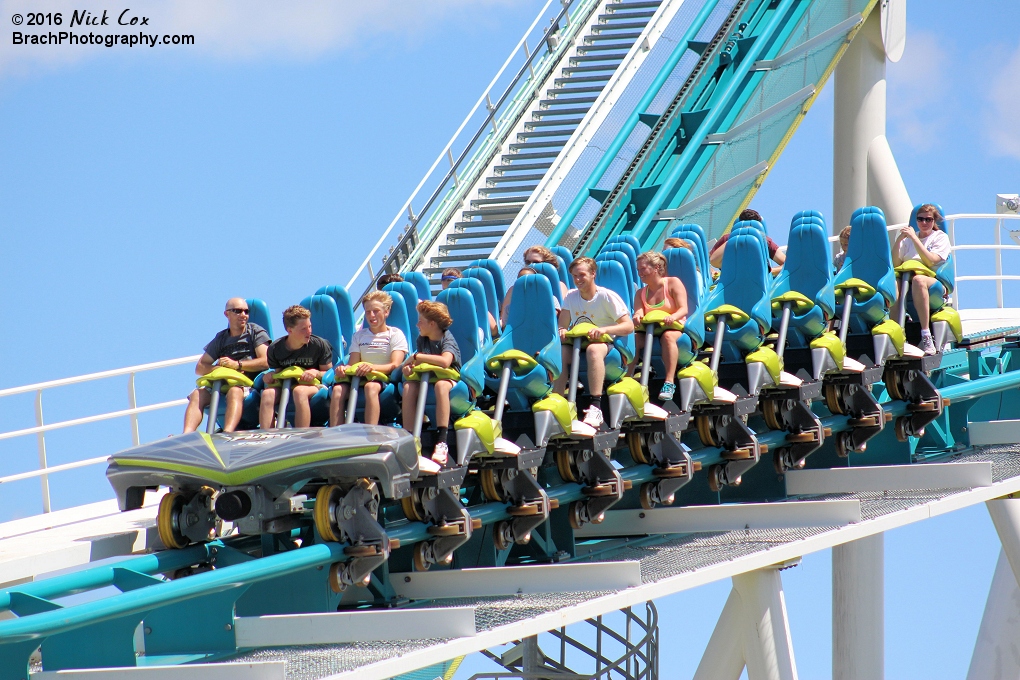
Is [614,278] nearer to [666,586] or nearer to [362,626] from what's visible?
[666,586]

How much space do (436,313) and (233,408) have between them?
1.12 m

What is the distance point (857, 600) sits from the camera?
12.1 meters

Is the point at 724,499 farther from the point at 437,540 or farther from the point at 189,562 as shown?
the point at 189,562

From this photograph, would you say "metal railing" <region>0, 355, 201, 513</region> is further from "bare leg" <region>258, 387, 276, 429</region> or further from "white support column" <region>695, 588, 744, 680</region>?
"white support column" <region>695, 588, 744, 680</region>

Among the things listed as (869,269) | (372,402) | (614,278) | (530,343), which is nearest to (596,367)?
(530,343)

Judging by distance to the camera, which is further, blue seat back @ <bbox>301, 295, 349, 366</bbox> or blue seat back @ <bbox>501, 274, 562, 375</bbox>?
blue seat back @ <bbox>301, 295, 349, 366</bbox>

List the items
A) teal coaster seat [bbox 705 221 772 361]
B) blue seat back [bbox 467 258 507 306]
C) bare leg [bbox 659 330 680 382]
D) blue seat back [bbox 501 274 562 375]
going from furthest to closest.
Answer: blue seat back [bbox 467 258 507 306], teal coaster seat [bbox 705 221 772 361], bare leg [bbox 659 330 680 382], blue seat back [bbox 501 274 562 375]

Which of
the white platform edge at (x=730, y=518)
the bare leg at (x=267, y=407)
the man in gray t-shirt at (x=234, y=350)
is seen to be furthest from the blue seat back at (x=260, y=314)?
the white platform edge at (x=730, y=518)

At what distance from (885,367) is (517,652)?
510 centimetres

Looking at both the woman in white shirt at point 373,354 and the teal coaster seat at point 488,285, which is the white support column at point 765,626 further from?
the woman in white shirt at point 373,354

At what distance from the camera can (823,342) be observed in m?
8.09

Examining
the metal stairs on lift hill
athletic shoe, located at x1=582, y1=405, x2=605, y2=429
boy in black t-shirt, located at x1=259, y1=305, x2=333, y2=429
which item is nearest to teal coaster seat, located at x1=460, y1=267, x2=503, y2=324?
athletic shoe, located at x1=582, y1=405, x2=605, y2=429

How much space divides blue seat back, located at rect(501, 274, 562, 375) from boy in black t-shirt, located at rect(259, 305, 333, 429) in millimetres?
880

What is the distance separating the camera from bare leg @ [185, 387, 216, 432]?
701cm
